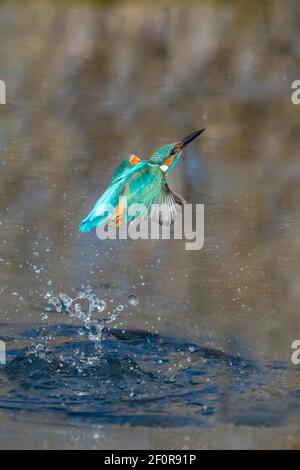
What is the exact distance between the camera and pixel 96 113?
6398mm

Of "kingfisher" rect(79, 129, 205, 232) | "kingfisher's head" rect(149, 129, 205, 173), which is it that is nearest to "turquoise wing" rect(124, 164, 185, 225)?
"kingfisher" rect(79, 129, 205, 232)

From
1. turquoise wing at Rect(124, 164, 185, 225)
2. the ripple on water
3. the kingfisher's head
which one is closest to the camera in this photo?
the ripple on water

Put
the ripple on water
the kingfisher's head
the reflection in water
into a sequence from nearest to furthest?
the ripple on water < the kingfisher's head < the reflection in water

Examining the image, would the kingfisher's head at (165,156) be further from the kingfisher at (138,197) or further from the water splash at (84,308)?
Answer: the water splash at (84,308)

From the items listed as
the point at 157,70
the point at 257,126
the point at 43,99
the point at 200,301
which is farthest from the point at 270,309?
the point at 157,70

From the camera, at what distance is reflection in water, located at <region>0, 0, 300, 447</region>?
395 centimetres

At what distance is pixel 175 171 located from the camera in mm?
5469

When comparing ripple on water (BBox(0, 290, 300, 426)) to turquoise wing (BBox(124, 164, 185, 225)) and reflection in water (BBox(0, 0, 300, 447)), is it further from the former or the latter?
turquoise wing (BBox(124, 164, 185, 225))

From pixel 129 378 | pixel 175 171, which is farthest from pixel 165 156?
pixel 175 171

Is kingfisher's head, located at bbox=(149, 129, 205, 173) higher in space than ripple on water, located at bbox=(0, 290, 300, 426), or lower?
higher

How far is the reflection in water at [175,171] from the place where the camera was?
13.0 ft

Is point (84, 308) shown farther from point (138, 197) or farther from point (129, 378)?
point (138, 197)

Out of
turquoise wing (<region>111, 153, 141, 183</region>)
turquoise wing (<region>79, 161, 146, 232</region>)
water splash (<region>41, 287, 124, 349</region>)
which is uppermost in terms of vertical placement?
turquoise wing (<region>111, 153, 141, 183</region>)

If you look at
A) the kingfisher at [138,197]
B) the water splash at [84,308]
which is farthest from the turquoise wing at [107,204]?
the water splash at [84,308]
